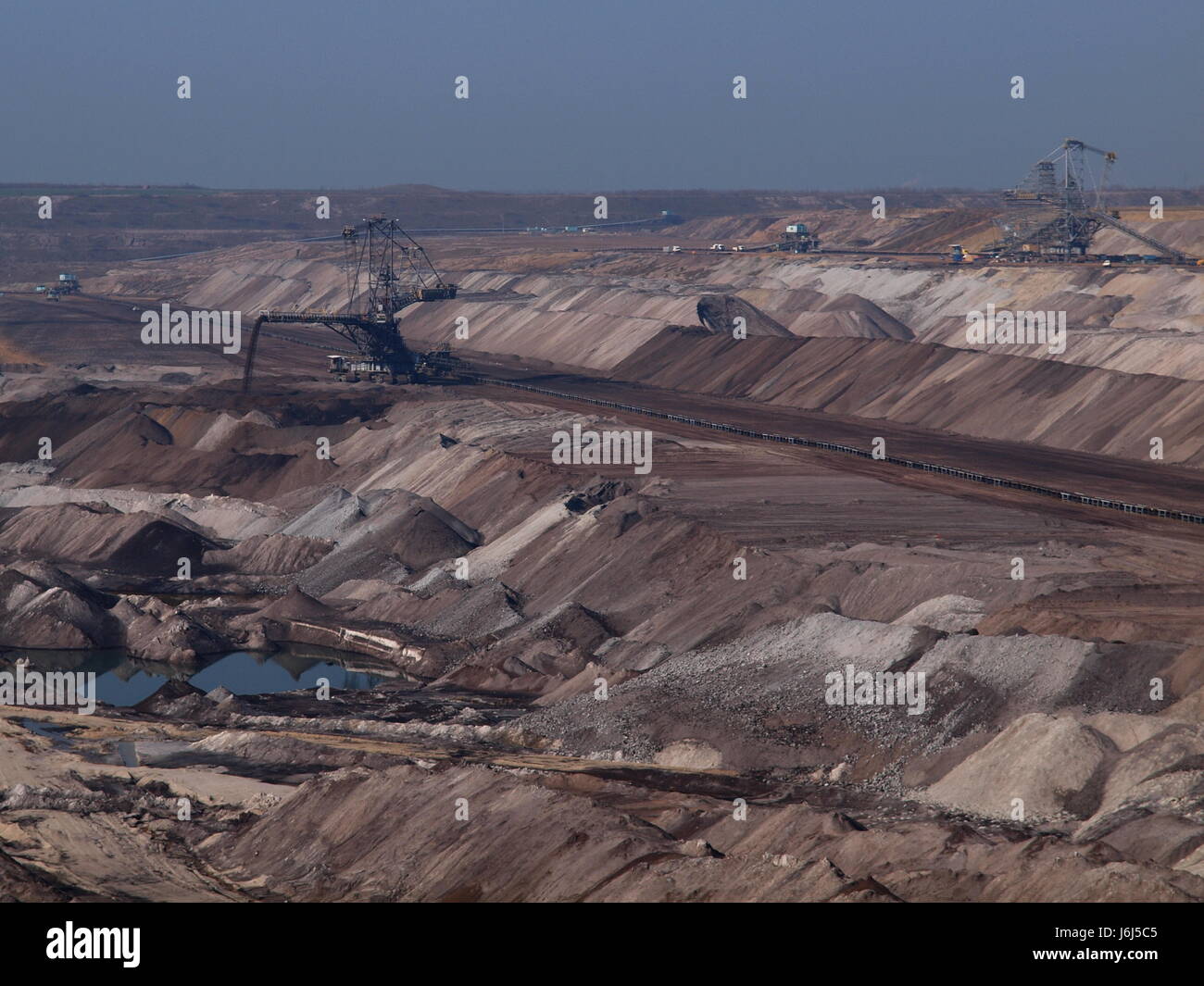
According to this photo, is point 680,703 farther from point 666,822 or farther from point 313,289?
point 313,289

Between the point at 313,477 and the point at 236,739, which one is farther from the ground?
the point at 313,477

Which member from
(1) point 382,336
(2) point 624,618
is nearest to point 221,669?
(2) point 624,618

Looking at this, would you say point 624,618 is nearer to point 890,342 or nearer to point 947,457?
point 947,457

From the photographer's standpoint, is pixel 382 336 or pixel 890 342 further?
pixel 382 336

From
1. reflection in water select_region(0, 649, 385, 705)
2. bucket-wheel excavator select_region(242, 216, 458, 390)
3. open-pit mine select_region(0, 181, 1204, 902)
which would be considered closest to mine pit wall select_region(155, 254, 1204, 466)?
open-pit mine select_region(0, 181, 1204, 902)

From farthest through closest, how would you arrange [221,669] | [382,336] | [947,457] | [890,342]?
1. [382,336]
2. [890,342]
3. [947,457]
4. [221,669]
